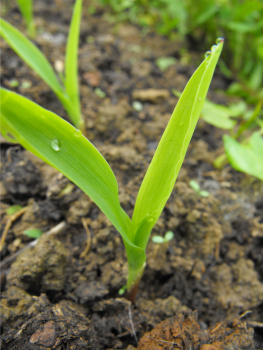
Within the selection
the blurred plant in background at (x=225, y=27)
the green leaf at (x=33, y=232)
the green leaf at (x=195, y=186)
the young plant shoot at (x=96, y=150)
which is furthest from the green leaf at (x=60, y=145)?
the blurred plant in background at (x=225, y=27)

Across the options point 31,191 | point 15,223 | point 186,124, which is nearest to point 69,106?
point 31,191

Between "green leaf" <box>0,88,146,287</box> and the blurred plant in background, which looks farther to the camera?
the blurred plant in background

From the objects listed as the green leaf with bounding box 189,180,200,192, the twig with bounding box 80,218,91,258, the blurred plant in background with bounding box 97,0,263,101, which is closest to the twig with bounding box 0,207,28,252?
the twig with bounding box 80,218,91,258

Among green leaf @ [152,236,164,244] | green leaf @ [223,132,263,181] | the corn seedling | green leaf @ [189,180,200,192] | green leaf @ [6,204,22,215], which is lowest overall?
green leaf @ [152,236,164,244]

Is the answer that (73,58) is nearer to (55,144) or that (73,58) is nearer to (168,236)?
(55,144)

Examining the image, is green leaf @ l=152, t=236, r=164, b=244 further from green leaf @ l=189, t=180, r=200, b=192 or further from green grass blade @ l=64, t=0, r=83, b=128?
green grass blade @ l=64, t=0, r=83, b=128

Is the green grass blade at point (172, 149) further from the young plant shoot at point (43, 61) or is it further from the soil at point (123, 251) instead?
the young plant shoot at point (43, 61)

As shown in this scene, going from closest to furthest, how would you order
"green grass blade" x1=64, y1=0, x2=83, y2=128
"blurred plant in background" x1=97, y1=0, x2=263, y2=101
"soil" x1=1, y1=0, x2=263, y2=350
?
"soil" x1=1, y1=0, x2=263, y2=350 < "green grass blade" x1=64, y1=0, x2=83, y2=128 < "blurred plant in background" x1=97, y1=0, x2=263, y2=101
